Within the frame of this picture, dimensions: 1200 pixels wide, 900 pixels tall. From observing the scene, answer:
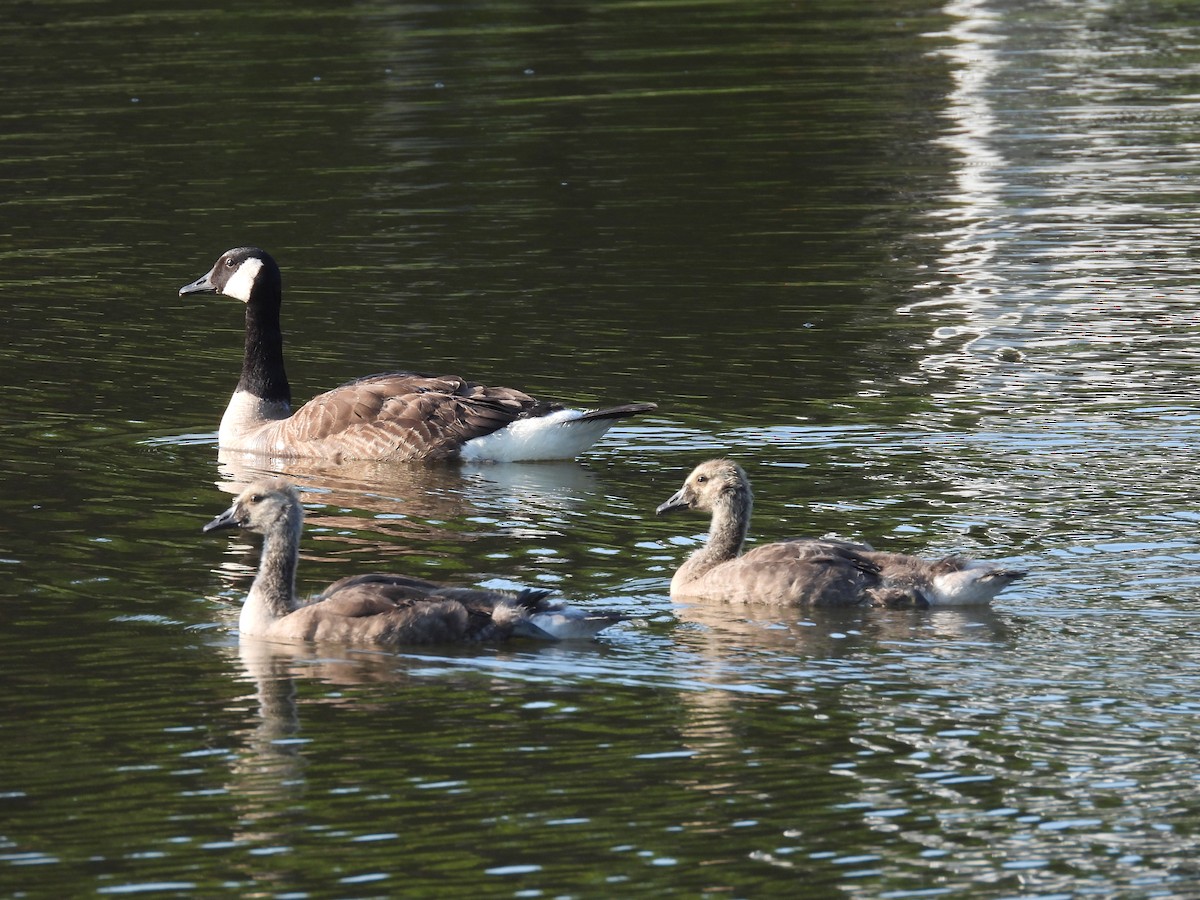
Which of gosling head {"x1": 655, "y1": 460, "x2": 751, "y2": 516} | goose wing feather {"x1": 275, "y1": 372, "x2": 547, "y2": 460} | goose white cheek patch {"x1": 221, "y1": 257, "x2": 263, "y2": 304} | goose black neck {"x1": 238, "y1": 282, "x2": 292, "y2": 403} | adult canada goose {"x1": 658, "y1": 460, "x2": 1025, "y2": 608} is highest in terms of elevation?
goose white cheek patch {"x1": 221, "y1": 257, "x2": 263, "y2": 304}

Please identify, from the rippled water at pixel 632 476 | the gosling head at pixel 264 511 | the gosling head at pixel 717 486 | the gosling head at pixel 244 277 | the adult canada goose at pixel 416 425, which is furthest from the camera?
the gosling head at pixel 244 277

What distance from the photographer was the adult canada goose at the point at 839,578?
40.2 feet

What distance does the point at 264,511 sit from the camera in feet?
41.2

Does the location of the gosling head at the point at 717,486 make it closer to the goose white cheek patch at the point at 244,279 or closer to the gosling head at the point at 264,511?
the gosling head at the point at 264,511

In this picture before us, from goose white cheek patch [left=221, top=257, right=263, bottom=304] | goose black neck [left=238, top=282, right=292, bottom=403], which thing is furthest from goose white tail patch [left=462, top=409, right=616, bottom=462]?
goose white cheek patch [left=221, top=257, right=263, bottom=304]

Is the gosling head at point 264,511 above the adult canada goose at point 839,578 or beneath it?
above

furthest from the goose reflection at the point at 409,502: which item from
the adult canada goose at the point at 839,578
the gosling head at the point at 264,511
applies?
the adult canada goose at the point at 839,578

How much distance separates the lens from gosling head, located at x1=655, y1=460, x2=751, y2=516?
13.3 meters

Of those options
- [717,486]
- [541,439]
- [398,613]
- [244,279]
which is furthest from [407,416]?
[398,613]

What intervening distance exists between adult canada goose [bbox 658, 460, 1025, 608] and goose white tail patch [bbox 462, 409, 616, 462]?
3686 mm

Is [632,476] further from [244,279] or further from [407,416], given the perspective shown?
[244,279]

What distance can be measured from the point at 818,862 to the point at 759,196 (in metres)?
19.5

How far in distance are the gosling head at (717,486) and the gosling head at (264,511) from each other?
2.30 meters

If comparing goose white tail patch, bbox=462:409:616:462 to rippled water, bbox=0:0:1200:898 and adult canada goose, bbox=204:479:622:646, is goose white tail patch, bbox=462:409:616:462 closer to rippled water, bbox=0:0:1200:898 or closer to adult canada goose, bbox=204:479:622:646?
rippled water, bbox=0:0:1200:898
